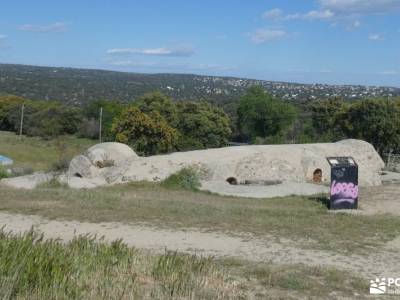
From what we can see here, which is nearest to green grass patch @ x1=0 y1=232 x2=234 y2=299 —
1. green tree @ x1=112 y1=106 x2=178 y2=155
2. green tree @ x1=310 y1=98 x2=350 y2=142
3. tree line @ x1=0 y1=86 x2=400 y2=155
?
tree line @ x1=0 y1=86 x2=400 y2=155

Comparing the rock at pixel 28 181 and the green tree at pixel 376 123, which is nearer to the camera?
the rock at pixel 28 181

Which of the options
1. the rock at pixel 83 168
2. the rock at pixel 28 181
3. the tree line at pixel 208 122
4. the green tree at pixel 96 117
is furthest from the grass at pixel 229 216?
the green tree at pixel 96 117

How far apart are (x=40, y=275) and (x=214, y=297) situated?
4.77 ft

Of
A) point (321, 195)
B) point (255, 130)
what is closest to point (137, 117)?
point (255, 130)

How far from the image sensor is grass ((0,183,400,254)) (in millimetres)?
10297

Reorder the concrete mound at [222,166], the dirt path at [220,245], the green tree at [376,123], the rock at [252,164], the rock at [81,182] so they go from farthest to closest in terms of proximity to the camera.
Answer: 1. the green tree at [376,123]
2. the rock at [252,164]
3. the concrete mound at [222,166]
4. the rock at [81,182]
5. the dirt path at [220,245]

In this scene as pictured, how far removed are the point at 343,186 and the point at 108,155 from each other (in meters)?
9.41

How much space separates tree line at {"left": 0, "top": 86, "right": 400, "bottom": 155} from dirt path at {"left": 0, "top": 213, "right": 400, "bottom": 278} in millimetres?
20045

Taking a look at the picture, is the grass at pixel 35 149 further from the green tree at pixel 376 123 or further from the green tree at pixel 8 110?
the green tree at pixel 376 123

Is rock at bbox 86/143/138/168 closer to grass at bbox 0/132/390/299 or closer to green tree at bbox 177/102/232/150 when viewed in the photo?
grass at bbox 0/132/390/299

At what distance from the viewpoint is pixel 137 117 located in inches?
1467

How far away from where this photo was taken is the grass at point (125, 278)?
495cm

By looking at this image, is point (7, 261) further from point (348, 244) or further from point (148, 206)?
point (148, 206)

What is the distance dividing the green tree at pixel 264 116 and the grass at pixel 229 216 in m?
31.8
